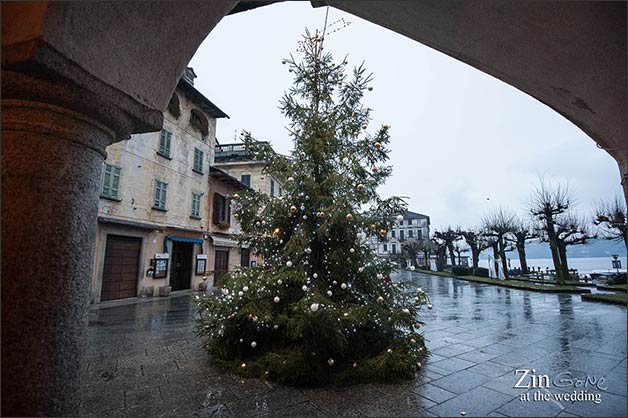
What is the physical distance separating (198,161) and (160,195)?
3.04 meters

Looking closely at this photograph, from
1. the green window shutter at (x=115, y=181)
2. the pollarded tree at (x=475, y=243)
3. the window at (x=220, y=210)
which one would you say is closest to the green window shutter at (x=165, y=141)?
the green window shutter at (x=115, y=181)

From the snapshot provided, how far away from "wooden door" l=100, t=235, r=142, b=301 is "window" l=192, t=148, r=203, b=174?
465 cm

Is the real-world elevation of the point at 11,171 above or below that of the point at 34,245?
above

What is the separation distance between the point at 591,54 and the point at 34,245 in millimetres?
3012

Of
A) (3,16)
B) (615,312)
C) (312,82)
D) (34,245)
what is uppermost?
(312,82)

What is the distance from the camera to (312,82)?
478cm

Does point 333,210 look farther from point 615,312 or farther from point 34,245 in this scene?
point 615,312

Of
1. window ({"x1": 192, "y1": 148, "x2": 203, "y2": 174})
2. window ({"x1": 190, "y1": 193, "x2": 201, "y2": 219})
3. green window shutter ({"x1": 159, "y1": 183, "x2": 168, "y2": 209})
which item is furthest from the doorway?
window ({"x1": 192, "y1": 148, "x2": 203, "y2": 174})

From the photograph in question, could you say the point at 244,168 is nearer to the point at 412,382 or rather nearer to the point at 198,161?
the point at 198,161

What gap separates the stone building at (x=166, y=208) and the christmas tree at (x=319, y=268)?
4842 millimetres

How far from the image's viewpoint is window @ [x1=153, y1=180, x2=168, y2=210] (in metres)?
12.5

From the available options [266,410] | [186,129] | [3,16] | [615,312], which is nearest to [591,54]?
[3,16]

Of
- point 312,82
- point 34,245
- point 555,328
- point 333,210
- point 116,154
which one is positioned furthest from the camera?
point 116,154

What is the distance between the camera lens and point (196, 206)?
14844 millimetres
